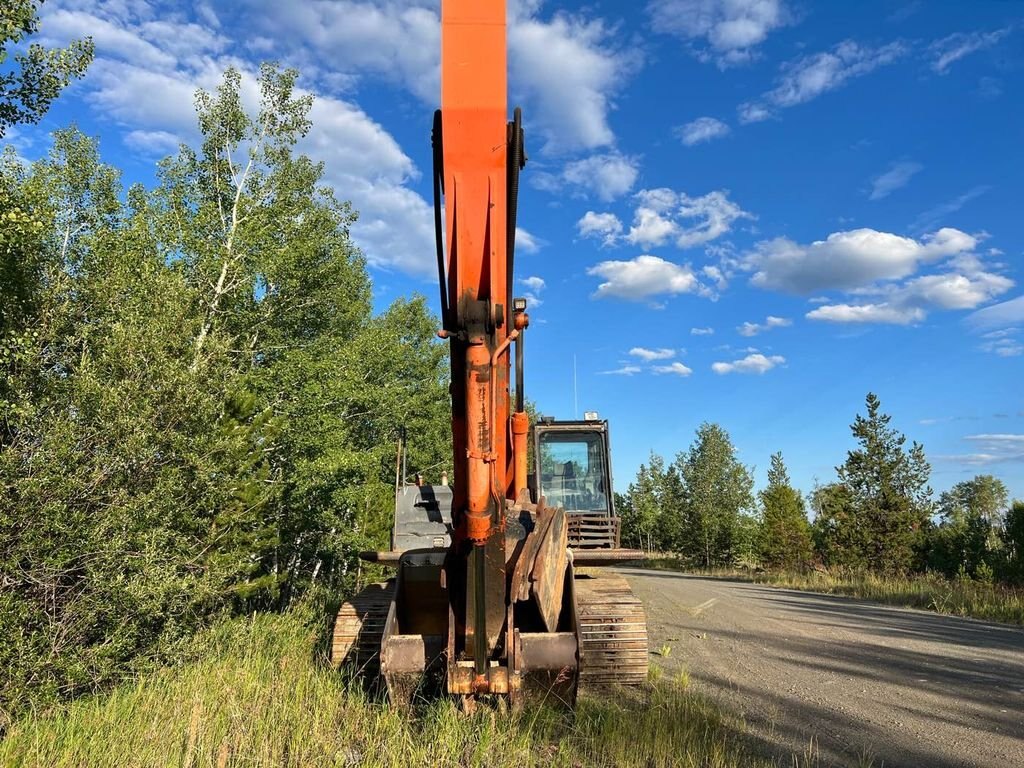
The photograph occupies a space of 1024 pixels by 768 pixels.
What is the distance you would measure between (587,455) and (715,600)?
257 inches

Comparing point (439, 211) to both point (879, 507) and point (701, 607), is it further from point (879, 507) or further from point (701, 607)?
point (879, 507)

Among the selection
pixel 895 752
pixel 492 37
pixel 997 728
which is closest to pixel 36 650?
pixel 492 37

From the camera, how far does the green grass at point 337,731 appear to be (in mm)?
4348

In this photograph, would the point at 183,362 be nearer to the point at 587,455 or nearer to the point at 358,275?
the point at 587,455

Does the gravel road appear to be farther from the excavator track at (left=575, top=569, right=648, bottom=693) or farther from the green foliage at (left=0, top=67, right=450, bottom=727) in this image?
the green foliage at (left=0, top=67, right=450, bottom=727)

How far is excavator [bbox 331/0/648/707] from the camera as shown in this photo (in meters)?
3.75

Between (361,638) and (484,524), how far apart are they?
133 inches

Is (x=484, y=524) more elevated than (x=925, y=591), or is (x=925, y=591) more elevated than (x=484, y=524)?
(x=484, y=524)

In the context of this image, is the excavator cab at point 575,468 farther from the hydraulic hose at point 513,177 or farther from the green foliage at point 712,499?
the green foliage at point 712,499

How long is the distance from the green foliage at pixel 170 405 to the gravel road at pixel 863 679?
627cm

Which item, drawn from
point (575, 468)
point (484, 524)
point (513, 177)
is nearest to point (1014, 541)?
point (575, 468)

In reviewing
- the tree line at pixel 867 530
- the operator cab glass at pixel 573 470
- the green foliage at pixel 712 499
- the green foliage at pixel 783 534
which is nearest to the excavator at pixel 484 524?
the operator cab glass at pixel 573 470

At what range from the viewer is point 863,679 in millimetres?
6965

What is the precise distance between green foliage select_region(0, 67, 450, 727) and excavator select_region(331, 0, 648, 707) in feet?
8.39
